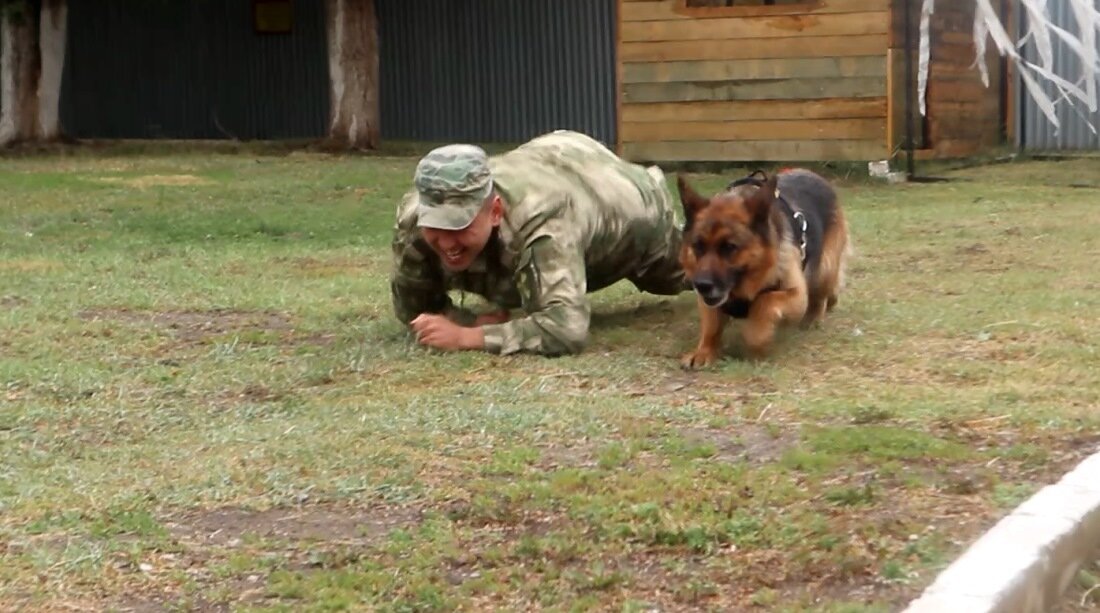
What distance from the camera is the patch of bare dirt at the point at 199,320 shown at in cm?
761

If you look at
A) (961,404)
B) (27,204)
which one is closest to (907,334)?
(961,404)

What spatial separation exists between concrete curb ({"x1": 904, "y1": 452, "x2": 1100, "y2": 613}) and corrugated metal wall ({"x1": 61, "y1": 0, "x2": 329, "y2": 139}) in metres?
24.0

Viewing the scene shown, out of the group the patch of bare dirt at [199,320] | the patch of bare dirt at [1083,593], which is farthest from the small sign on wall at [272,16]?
the patch of bare dirt at [1083,593]

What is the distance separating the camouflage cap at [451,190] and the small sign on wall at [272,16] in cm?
2191

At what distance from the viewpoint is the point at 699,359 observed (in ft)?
21.2

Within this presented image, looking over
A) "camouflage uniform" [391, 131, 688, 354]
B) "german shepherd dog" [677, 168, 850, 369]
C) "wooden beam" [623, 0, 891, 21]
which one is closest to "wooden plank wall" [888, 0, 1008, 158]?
"wooden beam" [623, 0, 891, 21]

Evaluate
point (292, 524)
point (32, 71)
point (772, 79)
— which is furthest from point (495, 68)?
point (292, 524)

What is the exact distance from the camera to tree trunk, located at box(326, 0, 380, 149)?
69.3 feet

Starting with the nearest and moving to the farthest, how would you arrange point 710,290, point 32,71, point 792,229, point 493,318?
point 710,290
point 792,229
point 493,318
point 32,71

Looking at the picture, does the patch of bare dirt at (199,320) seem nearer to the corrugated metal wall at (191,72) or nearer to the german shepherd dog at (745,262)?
the german shepherd dog at (745,262)

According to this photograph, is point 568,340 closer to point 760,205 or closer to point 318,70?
point 760,205

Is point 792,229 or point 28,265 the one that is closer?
point 792,229

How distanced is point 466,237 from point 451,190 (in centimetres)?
23

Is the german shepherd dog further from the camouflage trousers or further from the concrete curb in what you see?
the concrete curb
